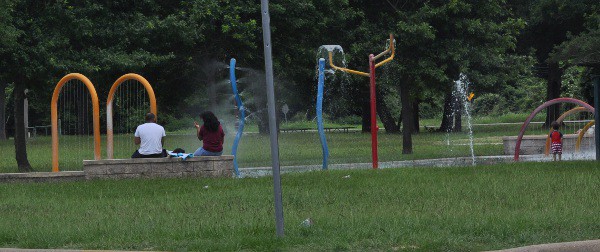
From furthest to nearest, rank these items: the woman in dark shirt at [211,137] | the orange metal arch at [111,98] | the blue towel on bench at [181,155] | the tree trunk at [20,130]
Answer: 1. the tree trunk at [20,130]
2. the orange metal arch at [111,98]
3. the woman in dark shirt at [211,137]
4. the blue towel on bench at [181,155]

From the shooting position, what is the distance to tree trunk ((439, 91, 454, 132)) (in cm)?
6155

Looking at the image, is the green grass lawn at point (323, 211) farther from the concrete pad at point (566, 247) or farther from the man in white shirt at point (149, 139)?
the man in white shirt at point (149, 139)

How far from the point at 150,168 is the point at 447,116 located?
151 feet

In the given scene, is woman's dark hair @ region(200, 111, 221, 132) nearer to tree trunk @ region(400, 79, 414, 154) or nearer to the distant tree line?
the distant tree line

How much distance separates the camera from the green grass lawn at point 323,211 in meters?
10.5

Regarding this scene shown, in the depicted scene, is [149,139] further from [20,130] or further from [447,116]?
[447,116]

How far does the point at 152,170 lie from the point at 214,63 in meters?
10.5

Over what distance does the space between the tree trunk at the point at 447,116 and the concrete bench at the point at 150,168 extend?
41098mm

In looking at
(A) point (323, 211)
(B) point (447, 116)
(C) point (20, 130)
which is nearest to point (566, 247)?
(A) point (323, 211)

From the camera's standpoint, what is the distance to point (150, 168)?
65.2 feet

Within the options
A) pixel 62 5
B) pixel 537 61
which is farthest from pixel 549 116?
pixel 62 5

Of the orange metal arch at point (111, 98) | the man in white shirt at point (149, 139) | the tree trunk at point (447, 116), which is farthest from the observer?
→ the tree trunk at point (447, 116)

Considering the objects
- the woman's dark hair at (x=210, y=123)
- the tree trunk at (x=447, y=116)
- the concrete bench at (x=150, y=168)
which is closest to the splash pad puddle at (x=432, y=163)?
the woman's dark hair at (x=210, y=123)

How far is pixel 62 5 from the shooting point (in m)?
23.7
